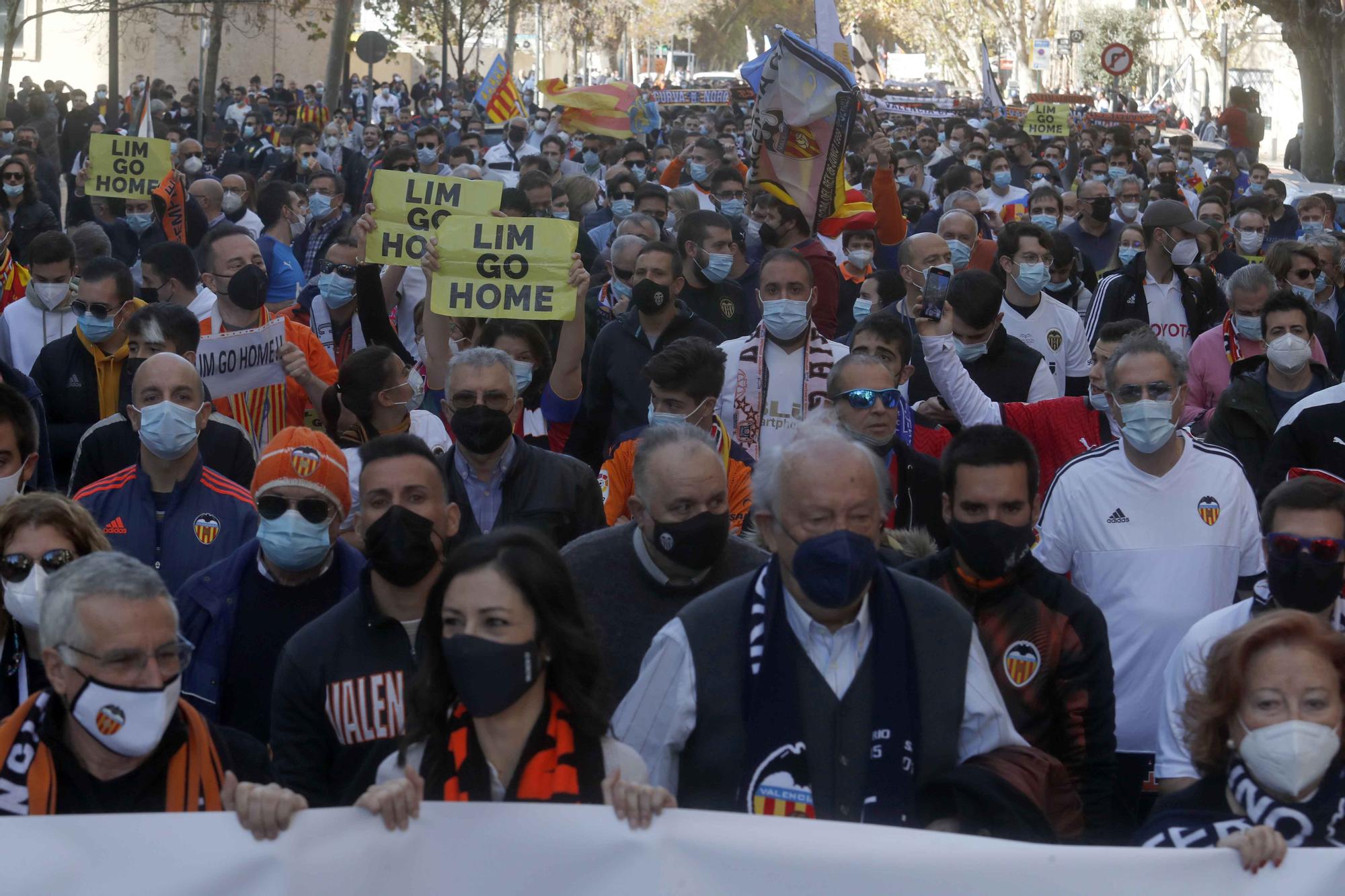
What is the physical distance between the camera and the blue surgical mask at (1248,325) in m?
8.37

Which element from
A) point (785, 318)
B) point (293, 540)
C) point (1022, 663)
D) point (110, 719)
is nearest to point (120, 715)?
point (110, 719)

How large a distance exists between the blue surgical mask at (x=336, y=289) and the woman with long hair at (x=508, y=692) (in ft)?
18.3


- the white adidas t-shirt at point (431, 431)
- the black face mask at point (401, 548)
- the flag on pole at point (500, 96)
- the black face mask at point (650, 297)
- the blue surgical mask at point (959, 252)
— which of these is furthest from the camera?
the flag on pole at point (500, 96)

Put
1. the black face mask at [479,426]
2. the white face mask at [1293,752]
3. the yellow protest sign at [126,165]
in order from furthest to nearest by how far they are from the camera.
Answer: the yellow protest sign at [126,165]
the black face mask at [479,426]
the white face mask at [1293,752]

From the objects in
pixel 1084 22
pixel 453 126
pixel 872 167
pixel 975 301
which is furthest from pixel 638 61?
pixel 975 301

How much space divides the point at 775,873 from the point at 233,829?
3.35 ft

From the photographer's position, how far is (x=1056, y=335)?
865 cm

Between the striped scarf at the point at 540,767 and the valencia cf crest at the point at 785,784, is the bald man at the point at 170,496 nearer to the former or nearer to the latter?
the striped scarf at the point at 540,767

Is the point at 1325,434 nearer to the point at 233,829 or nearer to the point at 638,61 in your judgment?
the point at 233,829

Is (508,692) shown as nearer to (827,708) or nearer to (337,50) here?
(827,708)

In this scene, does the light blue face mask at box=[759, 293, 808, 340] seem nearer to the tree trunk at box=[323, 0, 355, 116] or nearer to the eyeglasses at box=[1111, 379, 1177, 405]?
the eyeglasses at box=[1111, 379, 1177, 405]

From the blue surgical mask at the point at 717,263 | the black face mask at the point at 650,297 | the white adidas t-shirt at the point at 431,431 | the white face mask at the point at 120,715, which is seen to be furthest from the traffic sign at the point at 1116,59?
the white face mask at the point at 120,715

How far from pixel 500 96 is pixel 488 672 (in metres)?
21.2

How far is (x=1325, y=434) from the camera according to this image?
20.3 feet
